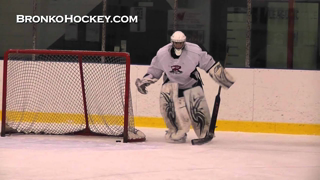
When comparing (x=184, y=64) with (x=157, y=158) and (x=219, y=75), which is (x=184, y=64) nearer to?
(x=219, y=75)

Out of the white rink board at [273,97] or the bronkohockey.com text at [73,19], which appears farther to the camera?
the bronkohockey.com text at [73,19]

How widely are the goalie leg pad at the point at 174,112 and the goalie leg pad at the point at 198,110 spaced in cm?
7

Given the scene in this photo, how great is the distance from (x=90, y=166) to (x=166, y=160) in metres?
0.89

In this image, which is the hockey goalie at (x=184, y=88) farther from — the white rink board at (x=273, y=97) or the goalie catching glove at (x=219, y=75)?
the white rink board at (x=273, y=97)

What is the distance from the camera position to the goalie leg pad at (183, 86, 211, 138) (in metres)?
9.42

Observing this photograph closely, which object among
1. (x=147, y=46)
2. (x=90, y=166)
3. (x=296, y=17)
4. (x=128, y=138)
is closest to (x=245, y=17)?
(x=296, y=17)

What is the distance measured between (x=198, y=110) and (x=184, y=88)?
32 centimetres

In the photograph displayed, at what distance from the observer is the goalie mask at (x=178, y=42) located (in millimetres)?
9289

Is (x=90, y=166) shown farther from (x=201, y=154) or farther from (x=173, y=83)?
(x=173, y=83)

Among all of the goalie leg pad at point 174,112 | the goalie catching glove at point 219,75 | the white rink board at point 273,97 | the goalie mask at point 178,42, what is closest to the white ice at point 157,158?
the goalie leg pad at point 174,112

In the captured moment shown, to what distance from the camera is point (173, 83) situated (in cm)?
941

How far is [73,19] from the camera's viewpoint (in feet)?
39.3

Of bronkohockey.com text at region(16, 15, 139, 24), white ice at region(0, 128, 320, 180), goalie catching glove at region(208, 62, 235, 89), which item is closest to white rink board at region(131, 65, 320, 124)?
white ice at region(0, 128, 320, 180)

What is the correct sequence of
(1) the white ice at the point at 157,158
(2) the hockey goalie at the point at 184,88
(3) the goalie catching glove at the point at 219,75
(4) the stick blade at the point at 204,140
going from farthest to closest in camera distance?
1. (3) the goalie catching glove at the point at 219,75
2. (2) the hockey goalie at the point at 184,88
3. (4) the stick blade at the point at 204,140
4. (1) the white ice at the point at 157,158
